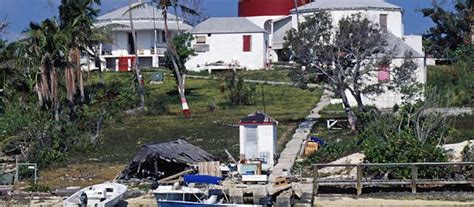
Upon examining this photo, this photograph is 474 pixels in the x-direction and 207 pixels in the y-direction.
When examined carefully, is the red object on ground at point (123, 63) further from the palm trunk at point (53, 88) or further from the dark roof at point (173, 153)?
the dark roof at point (173, 153)

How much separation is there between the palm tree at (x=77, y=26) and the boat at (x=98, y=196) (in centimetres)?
1719

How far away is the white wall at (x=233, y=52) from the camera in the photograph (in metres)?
72.7

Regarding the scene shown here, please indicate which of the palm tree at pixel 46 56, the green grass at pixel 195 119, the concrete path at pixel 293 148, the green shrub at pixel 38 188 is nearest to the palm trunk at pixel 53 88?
the palm tree at pixel 46 56

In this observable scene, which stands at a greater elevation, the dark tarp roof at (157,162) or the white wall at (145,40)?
the white wall at (145,40)

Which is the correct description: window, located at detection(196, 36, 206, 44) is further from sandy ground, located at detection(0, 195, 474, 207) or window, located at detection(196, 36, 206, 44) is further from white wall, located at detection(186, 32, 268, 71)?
sandy ground, located at detection(0, 195, 474, 207)

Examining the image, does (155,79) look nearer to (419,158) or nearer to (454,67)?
(454,67)

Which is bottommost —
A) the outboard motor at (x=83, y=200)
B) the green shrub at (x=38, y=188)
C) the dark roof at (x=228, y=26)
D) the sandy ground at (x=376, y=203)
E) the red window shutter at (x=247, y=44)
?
the sandy ground at (x=376, y=203)

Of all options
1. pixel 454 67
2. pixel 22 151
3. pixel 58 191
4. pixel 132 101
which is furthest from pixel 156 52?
pixel 58 191

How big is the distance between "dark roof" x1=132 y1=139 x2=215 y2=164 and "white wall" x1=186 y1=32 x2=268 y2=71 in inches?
1496

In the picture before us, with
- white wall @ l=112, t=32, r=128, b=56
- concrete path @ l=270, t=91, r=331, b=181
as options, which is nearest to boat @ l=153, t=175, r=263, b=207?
concrete path @ l=270, t=91, r=331, b=181

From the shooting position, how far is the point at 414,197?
1135 inches

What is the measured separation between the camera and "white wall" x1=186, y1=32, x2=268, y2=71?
72688 mm

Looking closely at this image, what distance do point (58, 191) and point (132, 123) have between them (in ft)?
62.6

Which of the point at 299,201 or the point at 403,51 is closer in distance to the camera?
the point at 299,201
